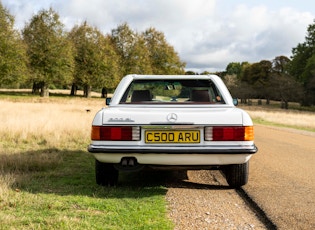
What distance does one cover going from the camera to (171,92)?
6.35m

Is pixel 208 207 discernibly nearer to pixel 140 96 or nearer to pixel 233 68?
pixel 140 96

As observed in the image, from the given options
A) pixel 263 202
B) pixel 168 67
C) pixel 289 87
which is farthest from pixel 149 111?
pixel 168 67

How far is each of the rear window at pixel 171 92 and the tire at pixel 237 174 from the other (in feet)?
3.52

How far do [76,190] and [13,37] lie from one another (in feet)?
113

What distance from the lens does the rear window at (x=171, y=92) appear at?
5590 mm

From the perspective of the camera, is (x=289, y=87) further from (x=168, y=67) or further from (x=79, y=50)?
(x=79, y=50)

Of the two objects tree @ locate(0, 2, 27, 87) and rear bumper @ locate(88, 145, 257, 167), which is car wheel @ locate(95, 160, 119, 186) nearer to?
rear bumper @ locate(88, 145, 257, 167)

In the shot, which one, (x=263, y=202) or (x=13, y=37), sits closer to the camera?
(x=263, y=202)

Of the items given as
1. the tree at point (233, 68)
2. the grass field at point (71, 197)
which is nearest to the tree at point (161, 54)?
the grass field at point (71, 197)

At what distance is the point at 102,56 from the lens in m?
45.5

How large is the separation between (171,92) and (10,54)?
1251 inches

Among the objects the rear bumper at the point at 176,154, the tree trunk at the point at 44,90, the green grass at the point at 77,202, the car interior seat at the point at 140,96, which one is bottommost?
the green grass at the point at 77,202

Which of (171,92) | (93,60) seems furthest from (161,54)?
(171,92)

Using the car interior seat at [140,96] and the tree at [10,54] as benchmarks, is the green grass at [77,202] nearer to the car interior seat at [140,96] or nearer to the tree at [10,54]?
the car interior seat at [140,96]
